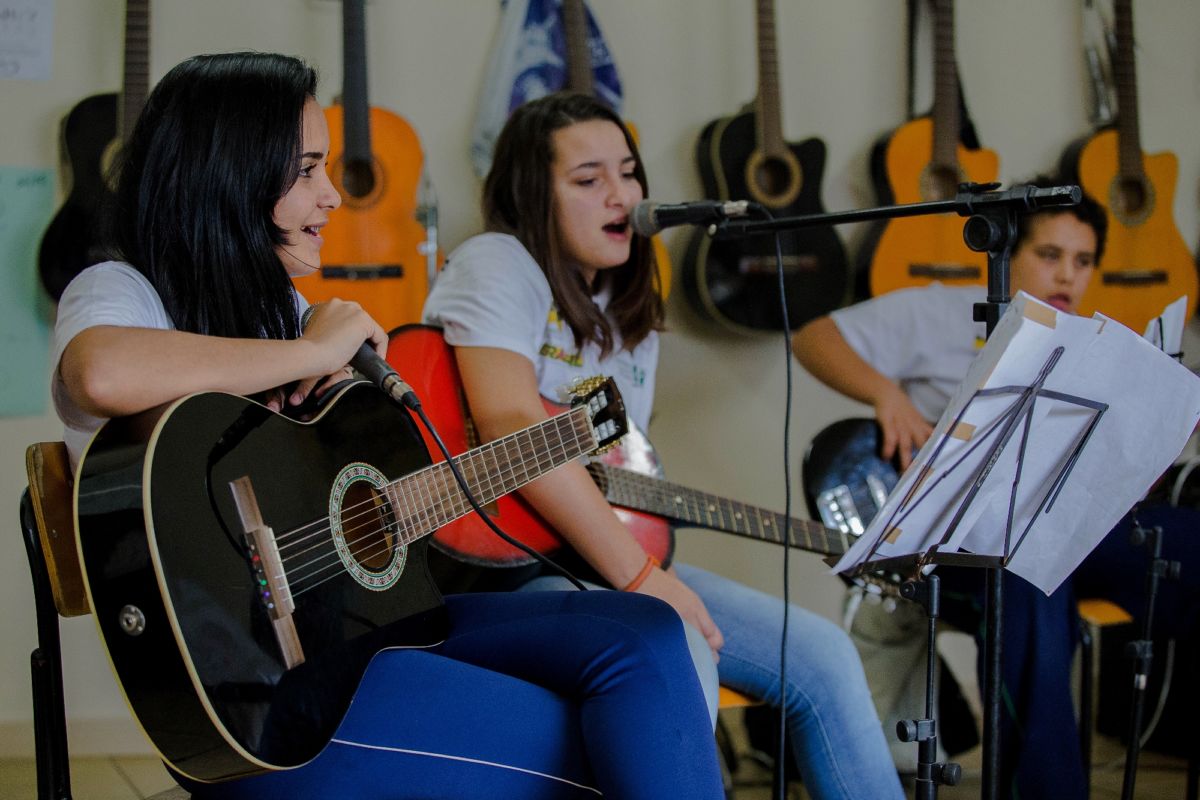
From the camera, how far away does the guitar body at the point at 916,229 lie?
Answer: 2.74 m

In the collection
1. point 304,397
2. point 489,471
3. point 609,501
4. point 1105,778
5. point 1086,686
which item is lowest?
point 1105,778

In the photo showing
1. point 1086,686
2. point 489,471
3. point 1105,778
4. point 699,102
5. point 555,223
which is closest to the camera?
point 489,471

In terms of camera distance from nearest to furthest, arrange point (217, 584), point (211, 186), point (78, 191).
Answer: point (217, 584) → point (211, 186) → point (78, 191)

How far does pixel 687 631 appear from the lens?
5.15 ft

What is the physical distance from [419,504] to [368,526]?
9 centimetres

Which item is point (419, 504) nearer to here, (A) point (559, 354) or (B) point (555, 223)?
(A) point (559, 354)

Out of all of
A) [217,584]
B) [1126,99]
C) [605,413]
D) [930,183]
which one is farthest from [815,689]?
[1126,99]

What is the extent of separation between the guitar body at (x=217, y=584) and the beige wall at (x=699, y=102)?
163 centimetres

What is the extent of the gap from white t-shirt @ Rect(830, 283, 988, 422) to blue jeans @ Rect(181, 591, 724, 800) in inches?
49.4

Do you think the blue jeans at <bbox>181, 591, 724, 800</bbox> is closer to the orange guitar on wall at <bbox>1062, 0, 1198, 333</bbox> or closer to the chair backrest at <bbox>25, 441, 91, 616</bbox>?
the chair backrest at <bbox>25, 441, 91, 616</bbox>

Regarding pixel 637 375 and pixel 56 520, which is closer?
pixel 56 520

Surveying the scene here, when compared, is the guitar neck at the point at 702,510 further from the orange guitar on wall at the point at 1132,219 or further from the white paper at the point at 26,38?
the white paper at the point at 26,38

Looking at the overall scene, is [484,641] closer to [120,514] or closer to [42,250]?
[120,514]

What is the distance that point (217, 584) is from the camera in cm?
103
